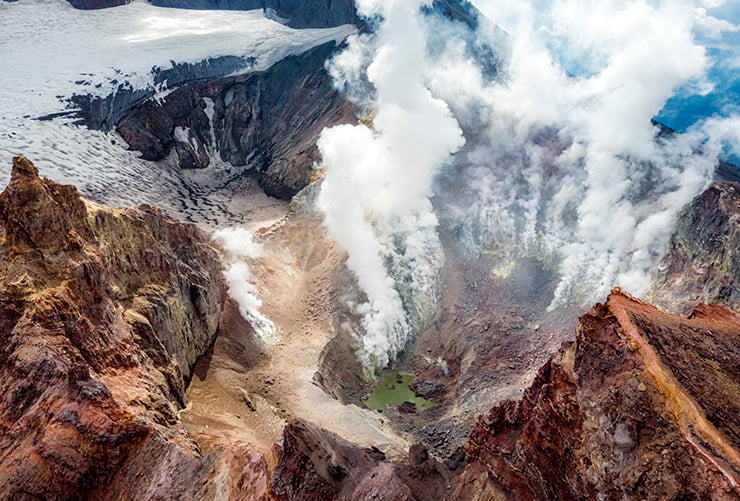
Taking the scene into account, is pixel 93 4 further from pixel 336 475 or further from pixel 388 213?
pixel 336 475

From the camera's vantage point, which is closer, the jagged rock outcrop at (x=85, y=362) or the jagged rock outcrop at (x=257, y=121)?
the jagged rock outcrop at (x=85, y=362)

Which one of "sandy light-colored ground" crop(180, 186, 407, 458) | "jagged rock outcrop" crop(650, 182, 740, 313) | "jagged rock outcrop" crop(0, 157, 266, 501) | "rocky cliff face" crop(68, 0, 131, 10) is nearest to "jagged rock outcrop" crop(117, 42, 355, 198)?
"sandy light-colored ground" crop(180, 186, 407, 458)

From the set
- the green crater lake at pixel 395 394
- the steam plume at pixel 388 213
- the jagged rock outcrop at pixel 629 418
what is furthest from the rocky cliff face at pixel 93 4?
the jagged rock outcrop at pixel 629 418

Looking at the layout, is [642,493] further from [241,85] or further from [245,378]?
[241,85]

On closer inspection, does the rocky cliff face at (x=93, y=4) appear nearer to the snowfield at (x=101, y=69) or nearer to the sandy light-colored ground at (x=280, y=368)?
the snowfield at (x=101, y=69)

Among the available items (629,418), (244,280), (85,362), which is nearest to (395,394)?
(244,280)

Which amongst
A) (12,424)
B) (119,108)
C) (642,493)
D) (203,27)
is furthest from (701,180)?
(203,27)
